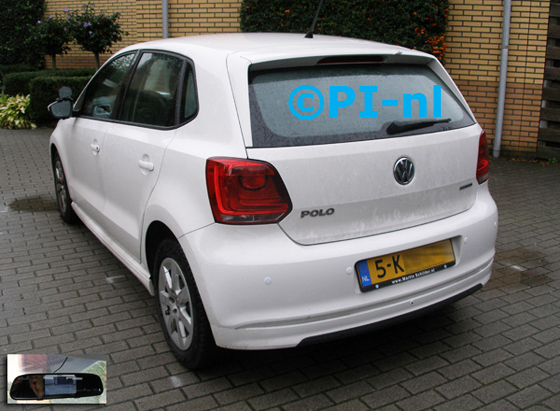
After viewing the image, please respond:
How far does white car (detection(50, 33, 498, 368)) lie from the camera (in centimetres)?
277

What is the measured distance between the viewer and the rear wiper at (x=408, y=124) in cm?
306

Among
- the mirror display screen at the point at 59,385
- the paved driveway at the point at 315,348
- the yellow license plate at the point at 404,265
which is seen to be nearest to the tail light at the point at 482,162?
the yellow license plate at the point at 404,265

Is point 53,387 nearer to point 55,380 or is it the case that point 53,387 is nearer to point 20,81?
point 55,380

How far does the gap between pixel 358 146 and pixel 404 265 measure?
2.05 ft

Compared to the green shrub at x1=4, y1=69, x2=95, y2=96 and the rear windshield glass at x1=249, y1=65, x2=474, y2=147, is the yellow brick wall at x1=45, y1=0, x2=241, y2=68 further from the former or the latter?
the rear windshield glass at x1=249, y1=65, x2=474, y2=147

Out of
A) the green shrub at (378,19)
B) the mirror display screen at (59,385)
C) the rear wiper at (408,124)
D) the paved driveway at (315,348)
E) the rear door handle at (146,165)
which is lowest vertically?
the paved driveway at (315,348)

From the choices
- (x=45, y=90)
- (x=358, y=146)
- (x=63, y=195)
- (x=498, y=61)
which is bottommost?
(x=63, y=195)

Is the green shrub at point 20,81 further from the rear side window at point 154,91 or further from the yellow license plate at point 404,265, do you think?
the yellow license plate at point 404,265

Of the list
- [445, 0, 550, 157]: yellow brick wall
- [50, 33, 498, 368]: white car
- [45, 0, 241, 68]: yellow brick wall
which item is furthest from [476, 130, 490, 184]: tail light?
[45, 0, 241, 68]: yellow brick wall

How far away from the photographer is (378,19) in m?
8.54

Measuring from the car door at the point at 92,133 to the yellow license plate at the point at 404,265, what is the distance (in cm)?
223

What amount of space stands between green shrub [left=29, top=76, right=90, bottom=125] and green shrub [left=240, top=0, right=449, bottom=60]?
4.93m

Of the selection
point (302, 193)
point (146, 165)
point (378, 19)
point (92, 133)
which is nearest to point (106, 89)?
point (92, 133)

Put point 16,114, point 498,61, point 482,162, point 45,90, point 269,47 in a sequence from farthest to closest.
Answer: point 16,114 < point 45,90 < point 498,61 < point 482,162 < point 269,47
